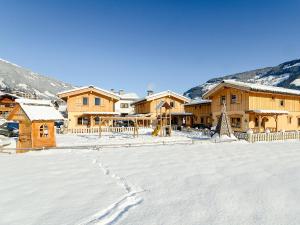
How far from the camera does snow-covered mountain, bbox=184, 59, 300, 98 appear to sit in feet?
362

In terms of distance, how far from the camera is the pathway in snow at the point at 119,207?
526 cm

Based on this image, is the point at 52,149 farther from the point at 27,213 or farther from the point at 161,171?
the point at 27,213

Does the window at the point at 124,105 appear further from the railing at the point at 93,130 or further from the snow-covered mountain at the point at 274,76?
the snow-covered mountain at the point at 274,76

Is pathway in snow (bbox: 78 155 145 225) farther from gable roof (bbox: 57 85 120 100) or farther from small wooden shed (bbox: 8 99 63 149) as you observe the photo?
gable roof (bbox: 57 85 120 100)

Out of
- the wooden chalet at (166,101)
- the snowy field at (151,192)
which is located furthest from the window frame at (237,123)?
the snowy field at (151,192)

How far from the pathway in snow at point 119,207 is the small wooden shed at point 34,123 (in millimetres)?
9467

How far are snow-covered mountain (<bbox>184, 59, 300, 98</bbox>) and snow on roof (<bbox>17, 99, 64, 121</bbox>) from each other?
102028mm

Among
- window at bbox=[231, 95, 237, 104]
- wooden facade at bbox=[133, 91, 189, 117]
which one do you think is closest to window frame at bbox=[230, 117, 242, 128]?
window at bbox=[231, 95, 237, 104]

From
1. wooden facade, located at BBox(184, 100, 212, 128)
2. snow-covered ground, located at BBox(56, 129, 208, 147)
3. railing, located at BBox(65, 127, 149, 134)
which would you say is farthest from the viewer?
wooden facade, located at BBox(184, 100, 212, 128)

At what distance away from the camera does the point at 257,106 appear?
2636 cm

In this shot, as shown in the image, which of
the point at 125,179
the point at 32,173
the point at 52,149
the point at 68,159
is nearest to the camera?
the point at 125,179

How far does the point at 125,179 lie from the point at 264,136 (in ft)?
54.5

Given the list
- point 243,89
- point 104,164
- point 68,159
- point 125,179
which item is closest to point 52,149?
point 68,159

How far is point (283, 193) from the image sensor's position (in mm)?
6957
